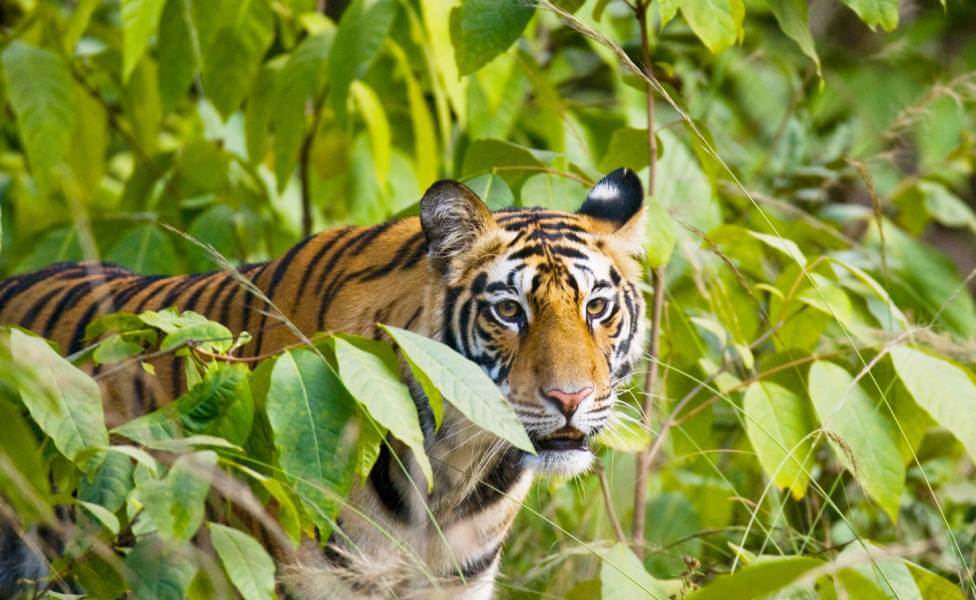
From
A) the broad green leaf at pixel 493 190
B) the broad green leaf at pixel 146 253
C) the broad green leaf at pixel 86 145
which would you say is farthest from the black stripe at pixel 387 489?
the broad green leaf at pixel 86 145

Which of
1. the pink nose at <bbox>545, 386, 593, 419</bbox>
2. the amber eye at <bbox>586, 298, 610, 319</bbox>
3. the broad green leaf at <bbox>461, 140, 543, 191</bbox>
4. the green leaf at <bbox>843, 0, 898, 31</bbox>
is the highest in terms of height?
the green leaf at <bbox>843, 0, 898, 31</bbox>

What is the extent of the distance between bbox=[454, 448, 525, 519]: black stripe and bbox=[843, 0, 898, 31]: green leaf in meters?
1.15

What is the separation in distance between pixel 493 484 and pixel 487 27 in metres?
0.97

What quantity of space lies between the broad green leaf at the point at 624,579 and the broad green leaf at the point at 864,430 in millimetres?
498

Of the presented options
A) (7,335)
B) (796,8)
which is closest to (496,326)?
(796,8)

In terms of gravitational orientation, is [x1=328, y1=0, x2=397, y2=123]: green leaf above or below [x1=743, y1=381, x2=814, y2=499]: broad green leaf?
above

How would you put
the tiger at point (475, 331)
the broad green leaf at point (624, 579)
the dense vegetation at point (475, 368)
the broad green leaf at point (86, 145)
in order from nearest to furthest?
the dense vegetation at point (475, 368) → the broad green leaf at point (624, 579) → the tiger at point (475, 331) → the broad green leaf at point (86, 145)

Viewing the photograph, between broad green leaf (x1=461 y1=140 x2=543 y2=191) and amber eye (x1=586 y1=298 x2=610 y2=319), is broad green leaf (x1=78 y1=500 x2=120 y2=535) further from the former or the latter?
broad green leaf (x1=461 y1=140 x2=543 y2=191)

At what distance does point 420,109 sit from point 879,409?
1821mm

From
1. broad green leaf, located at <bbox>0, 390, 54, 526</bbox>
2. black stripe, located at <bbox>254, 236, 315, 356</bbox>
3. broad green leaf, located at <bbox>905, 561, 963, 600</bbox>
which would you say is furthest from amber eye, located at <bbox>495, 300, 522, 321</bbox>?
broad green leaf, located at <bbox>0, 390, 54, 526</bbox>

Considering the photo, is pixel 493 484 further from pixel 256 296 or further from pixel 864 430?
pixel 864 430

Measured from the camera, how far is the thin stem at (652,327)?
2764 millimetres

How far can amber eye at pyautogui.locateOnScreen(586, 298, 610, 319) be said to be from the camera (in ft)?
8.49

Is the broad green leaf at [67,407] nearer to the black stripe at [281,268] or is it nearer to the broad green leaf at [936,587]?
the black stripe at [281,268]
